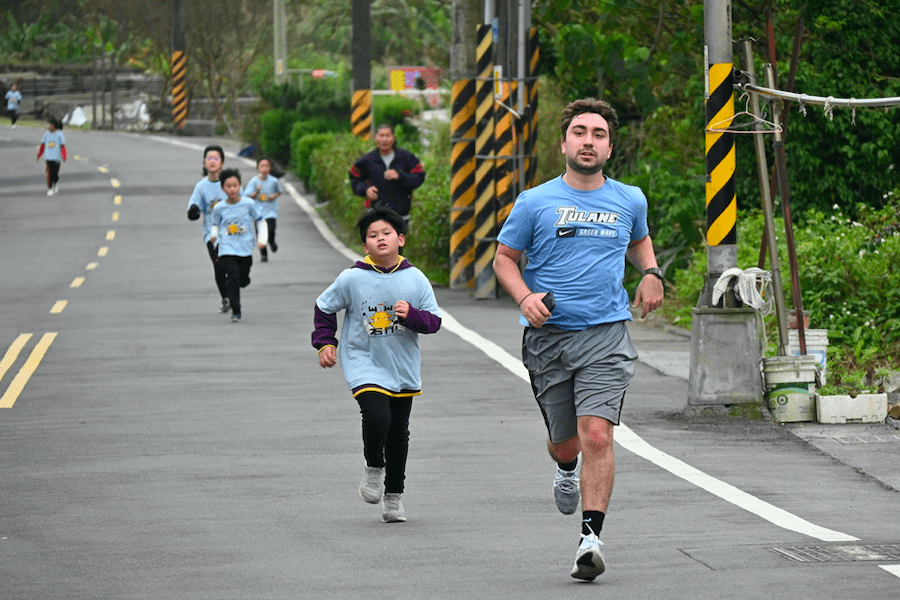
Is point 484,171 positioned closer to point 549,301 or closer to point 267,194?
point 267,194

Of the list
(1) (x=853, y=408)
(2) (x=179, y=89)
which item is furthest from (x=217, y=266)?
(2) (x=179, y=89)

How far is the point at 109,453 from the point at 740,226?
9087 mm

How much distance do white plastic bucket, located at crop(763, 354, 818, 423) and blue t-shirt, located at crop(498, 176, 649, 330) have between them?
430 cm

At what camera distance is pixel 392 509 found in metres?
7.60

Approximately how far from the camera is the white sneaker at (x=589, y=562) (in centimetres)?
619

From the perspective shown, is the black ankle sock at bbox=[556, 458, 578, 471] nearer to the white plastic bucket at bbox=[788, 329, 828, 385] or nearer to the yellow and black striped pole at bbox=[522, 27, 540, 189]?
the white plastic bucket at bbox=[788, 329, 828, 385]

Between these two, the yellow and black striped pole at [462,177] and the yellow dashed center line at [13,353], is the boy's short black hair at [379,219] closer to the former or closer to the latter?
the yellow dashed center line at [13,353]

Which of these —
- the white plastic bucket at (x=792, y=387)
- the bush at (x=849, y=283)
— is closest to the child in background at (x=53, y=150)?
the bush at (x=849, y=283)

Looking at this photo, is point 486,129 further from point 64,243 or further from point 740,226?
point 64,243

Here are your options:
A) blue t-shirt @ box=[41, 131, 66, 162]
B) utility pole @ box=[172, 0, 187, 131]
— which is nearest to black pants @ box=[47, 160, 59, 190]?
blue t-shirt @ box=[41, 131, 66, 162]

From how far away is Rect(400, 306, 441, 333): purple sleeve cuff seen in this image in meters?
7.30

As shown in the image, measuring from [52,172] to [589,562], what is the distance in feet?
109

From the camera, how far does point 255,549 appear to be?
276 inches

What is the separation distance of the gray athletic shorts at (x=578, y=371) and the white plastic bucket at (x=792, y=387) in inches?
164
